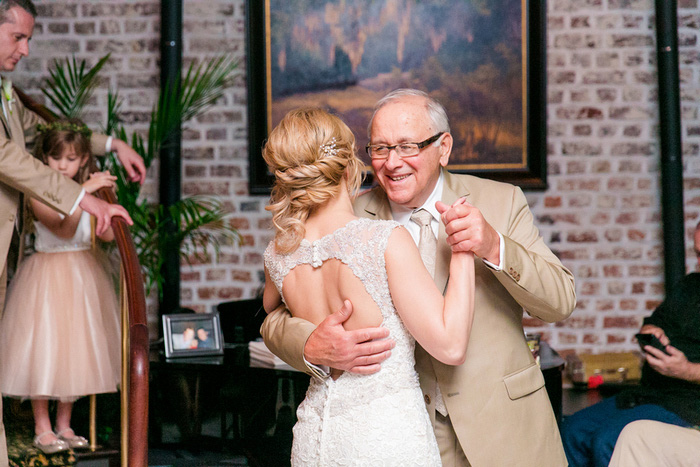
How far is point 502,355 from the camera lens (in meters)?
2.16

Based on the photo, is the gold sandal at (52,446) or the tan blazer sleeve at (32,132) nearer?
the gold sandal at (52,446)

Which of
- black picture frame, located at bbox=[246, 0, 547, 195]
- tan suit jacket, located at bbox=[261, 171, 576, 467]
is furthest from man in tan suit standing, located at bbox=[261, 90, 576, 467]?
black picture frame, located at bbox=[246, 0, 547, 195]

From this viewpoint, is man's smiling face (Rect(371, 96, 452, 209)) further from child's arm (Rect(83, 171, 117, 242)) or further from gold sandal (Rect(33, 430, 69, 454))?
gold sandal (Rect(33, 430, 69, 454))

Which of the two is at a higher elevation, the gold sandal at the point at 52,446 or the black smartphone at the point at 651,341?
the black smartphone at the point at 651,341

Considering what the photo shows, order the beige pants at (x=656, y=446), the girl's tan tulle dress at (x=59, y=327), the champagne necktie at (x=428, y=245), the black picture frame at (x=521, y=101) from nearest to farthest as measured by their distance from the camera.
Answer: the champagne necktie at (x=428, y=245) < the beige pants at (x=656, y=446) < the girl's tan tulle dress at (x=59, y=327) < the black picture frame at (x=521, y=101)

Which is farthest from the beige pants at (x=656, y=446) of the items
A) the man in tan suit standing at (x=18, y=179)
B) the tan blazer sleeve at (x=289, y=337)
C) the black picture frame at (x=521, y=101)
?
the man in tan suit standing at (x=18, y=179)

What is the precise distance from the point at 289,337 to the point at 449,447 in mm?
569

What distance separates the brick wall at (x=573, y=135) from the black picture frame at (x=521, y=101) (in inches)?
3.9

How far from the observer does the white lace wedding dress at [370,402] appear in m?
1.92

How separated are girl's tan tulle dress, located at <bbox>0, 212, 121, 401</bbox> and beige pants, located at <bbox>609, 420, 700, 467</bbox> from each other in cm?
223

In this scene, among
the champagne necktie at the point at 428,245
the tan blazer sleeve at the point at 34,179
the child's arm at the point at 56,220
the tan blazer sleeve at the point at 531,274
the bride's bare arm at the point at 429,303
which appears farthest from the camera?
the child's arm at the point at 56,220

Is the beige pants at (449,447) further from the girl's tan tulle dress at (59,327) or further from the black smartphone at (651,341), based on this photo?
the girl's tan tulle dress at (59,327)

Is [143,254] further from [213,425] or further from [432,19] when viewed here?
[432,19]

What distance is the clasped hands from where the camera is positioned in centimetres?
191
